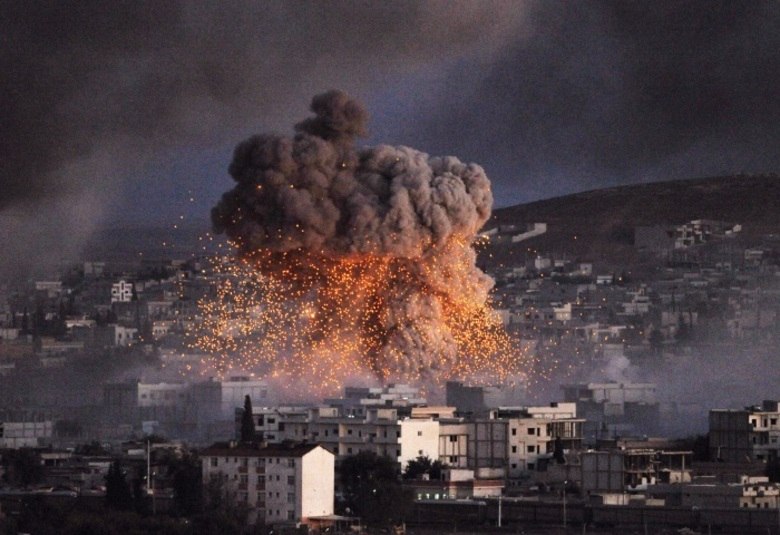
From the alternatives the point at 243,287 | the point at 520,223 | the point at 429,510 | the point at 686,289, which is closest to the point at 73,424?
the point at 243,287

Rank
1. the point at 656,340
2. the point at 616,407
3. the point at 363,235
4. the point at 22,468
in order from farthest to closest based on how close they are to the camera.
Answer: the point at 656,340, the point at 616,407, the point at 363,235, the point at 22,468

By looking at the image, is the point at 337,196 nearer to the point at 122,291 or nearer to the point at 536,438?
the point at 536,438

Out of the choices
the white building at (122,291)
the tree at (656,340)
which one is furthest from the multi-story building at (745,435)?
the white building at (122,291)

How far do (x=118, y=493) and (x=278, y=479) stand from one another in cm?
244

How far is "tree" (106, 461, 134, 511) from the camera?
52688 millimetres

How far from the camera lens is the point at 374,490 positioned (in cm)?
5409

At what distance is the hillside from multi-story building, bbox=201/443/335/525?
69.9 metres

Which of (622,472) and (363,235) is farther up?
(363,235)

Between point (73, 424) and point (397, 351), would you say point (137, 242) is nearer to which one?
point (73, 424)

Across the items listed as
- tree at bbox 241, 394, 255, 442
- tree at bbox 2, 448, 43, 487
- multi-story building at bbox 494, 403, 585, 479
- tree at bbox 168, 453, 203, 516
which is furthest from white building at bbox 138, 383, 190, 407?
tree at bbox 168, 453, 203, 516

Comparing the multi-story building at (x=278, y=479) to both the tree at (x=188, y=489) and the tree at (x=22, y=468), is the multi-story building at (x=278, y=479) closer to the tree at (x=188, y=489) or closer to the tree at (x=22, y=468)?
the tree at (x=188, y=489)

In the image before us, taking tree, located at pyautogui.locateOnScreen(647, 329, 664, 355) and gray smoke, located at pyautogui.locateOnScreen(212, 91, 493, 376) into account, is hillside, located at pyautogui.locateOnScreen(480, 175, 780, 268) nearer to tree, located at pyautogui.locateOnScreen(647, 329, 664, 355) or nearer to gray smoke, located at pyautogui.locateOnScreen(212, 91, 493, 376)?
tree, located at pyautogui.locateOnScreen(647, 329, 664, 355)

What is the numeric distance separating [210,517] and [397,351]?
1578cm

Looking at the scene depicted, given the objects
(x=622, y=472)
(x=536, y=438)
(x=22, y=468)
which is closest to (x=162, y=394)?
(x=22, y=468)
